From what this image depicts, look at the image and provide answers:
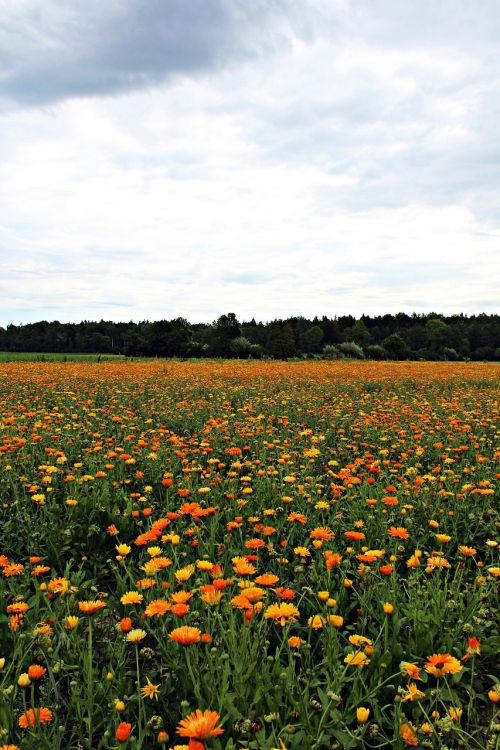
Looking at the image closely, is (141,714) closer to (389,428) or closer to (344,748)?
(344,748)

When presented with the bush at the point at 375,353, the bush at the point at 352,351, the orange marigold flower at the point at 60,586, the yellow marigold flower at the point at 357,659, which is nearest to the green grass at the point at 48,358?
the bush at the point at 352,351

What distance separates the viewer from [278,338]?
190 feet

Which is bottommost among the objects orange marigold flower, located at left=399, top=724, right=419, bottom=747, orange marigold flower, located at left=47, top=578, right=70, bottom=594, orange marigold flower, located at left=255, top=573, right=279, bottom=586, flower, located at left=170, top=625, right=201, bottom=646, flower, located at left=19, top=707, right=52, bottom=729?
orange marigold flower, located at left=399, top=724, right=419, bottom=747

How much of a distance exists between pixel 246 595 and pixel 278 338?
56.6 metres

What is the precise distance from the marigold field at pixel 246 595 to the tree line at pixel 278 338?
35.2 metres

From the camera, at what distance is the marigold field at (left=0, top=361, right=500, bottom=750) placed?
5.12ft

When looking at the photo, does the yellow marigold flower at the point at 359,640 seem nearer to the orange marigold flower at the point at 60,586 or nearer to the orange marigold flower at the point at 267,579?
the orange marigold flower at the point at 267,579

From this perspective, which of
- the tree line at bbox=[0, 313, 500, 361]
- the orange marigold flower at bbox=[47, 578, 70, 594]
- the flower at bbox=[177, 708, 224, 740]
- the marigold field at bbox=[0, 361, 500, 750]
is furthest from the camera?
the tree line at bbox=[0, 313, 500, 361]

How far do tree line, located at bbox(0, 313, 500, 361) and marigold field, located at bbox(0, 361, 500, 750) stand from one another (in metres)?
35.2

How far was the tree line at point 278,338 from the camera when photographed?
5084 cm

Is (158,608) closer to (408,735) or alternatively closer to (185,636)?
(185,636)

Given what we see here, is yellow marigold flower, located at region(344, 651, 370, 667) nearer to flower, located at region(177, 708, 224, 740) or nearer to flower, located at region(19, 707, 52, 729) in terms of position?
flower, located at region(177, 708, 224, 740)

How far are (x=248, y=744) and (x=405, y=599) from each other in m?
1.20

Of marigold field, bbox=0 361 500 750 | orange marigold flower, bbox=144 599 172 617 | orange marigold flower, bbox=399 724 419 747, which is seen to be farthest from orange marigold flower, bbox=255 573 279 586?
orange marigold flower, bbox=399 724 419 747
